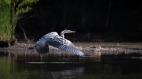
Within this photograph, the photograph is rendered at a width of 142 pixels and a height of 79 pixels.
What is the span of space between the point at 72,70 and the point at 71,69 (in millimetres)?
377

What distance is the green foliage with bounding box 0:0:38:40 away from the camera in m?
35.0

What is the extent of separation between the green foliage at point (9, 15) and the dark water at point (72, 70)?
840cm

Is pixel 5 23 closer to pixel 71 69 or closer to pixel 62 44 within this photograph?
pixel 71 69

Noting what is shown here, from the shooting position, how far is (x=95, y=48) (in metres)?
34.6

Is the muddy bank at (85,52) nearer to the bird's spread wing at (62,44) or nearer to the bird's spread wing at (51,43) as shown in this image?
the bird's spread wing at (51,43)

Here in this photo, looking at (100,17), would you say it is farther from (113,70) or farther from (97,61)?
(113,70)

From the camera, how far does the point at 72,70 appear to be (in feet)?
73.7

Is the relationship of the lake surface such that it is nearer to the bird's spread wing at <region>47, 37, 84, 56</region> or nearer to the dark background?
the bird's spread wing at <region>47, 37, 84, 56</region>

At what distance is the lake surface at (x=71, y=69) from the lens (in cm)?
2086

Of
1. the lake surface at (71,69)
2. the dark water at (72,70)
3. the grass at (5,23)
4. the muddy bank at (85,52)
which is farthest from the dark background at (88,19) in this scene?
the dark water at (72,70)

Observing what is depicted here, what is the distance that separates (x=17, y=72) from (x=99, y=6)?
23.6 meters

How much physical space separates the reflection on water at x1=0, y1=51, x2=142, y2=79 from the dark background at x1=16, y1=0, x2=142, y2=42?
622 inches

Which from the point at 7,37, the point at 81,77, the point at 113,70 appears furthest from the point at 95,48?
the point at 81,77

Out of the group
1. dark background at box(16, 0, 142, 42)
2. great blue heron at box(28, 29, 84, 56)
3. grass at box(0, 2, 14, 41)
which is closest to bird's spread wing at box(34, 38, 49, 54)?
great blue heron at box(28, 29, 84, 56)
